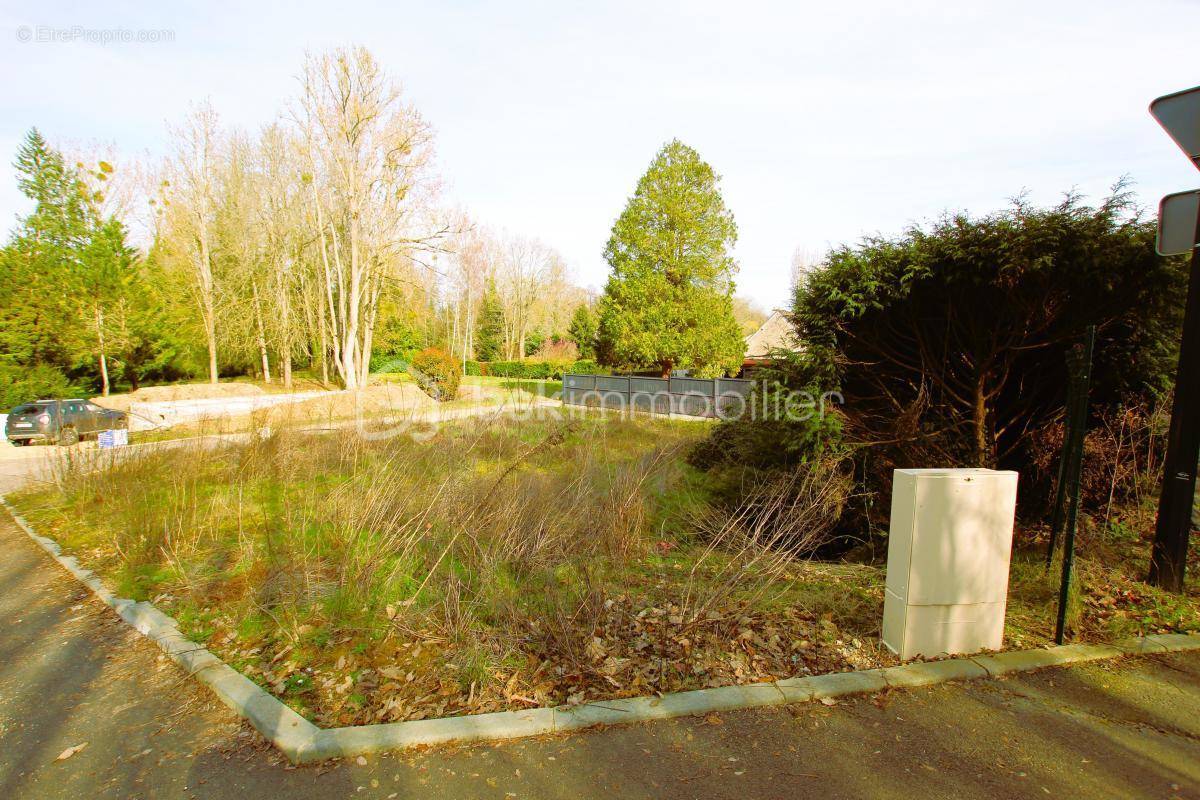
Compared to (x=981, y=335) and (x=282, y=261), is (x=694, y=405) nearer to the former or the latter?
(x=981, y=335)

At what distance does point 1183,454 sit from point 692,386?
54.8ft

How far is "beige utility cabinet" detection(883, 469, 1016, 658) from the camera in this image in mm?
3285

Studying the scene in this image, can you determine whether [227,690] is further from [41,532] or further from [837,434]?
[41,532]

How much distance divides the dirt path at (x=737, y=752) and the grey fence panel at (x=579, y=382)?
22403 mm

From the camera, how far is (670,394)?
70.5 feet

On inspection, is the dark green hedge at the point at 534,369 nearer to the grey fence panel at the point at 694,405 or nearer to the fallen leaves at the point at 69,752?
the grey fence panel at the point at 694,405

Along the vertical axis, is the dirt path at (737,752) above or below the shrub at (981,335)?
below

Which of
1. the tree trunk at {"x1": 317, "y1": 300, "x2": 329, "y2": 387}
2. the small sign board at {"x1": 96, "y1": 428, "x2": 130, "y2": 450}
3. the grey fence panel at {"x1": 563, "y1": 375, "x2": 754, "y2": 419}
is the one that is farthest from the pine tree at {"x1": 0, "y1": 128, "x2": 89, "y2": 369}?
the grey fence panel at {"x1": 563, "y1": 375, "x2": 754, "y2": 419}

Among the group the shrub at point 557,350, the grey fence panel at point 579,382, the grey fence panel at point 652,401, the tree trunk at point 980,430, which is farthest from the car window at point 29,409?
the shrub at point 557,350

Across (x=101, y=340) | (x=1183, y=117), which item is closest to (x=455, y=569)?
(x=1183, y=117)

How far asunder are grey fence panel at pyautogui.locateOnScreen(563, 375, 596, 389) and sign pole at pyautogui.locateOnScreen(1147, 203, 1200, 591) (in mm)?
21537

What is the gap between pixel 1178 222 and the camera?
4.12m

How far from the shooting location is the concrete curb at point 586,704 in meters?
2.78

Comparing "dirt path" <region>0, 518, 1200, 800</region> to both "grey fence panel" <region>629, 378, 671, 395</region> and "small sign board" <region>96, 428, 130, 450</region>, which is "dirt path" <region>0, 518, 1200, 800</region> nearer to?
"small sign board" <region>96, 428, 130, 450</region>
